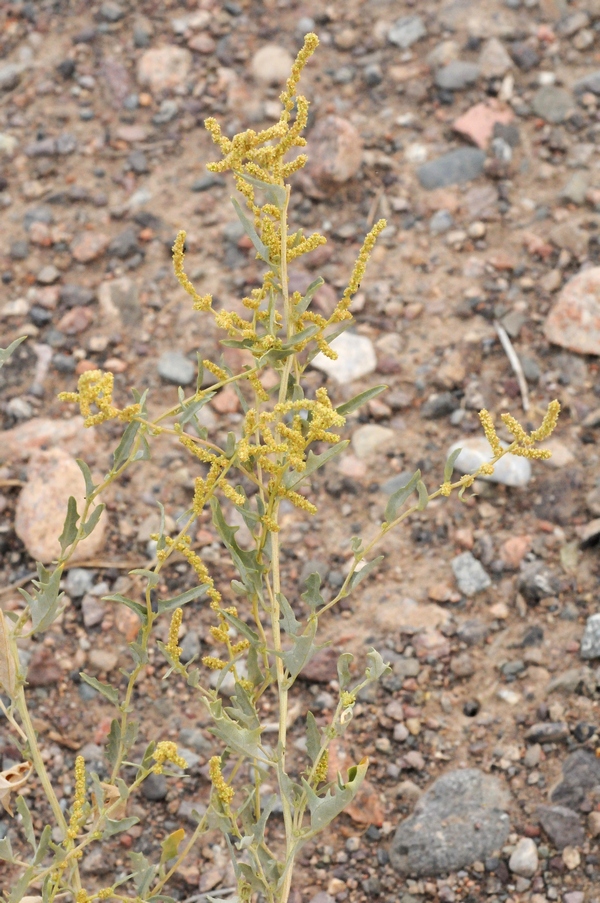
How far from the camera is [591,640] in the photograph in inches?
134

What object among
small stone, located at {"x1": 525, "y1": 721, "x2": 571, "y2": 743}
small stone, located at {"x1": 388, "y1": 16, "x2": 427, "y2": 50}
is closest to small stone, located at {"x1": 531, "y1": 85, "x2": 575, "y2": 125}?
small stone, located at {"x1": 388, "y1": 16, "x2": 427, "y2": 50}

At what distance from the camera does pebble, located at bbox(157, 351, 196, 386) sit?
430 cm

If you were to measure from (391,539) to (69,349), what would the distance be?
152cm

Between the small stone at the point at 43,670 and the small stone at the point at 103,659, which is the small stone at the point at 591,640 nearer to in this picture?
the small stone at the point at 103,659

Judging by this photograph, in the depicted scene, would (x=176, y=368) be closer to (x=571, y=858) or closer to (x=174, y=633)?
(x=174, y=633)

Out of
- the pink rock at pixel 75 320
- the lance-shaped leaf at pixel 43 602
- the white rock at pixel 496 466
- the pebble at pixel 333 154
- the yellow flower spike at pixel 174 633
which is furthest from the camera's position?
the pebble at pixel 333 154

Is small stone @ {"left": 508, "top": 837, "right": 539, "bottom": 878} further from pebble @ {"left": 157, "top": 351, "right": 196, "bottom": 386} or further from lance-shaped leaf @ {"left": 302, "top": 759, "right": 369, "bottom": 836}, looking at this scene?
pebble @ {"left": 157, "top": 351, "right": 196, "bottom": 386}

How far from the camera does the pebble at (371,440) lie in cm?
411

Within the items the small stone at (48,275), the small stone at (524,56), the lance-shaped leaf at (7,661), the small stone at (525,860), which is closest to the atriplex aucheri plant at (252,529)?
the lance-shaped leaf at (7,661)

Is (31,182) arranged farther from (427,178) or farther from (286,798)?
(286,798)

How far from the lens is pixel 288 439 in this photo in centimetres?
223

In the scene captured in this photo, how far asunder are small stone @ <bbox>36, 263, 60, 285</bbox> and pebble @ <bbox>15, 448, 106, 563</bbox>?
3.42ft

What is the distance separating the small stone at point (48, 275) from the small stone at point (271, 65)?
1.42 metres

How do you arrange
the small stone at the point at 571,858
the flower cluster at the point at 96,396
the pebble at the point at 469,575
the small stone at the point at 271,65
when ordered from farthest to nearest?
the small stone at the point at 271,65 → the pebble at the point at 469,575 → the small stone at the point at 571,858 → the flower cluster at the point at 96,396
